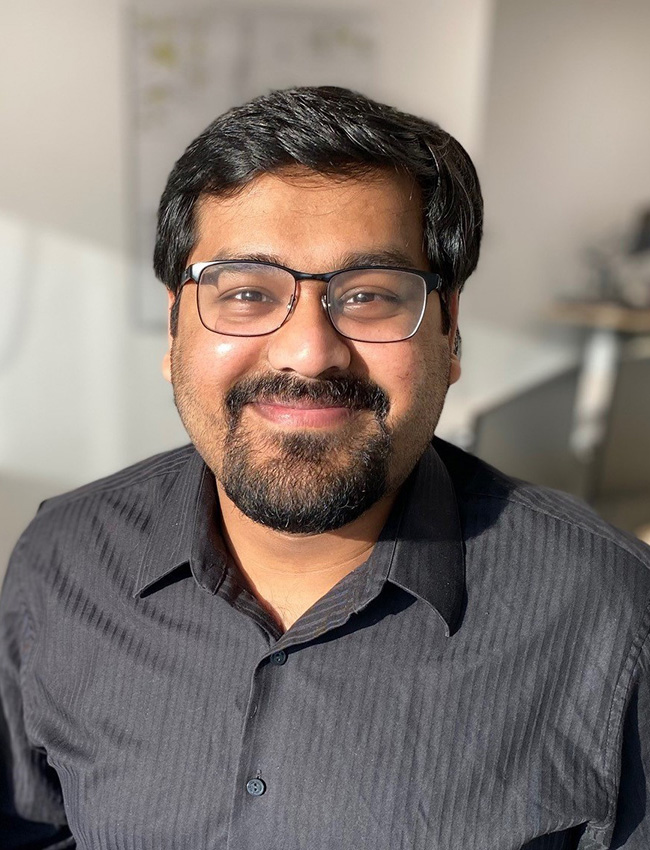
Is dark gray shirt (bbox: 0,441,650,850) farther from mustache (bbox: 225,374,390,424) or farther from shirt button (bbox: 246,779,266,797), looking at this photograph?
mustache (bbox: 225,374,390,424)

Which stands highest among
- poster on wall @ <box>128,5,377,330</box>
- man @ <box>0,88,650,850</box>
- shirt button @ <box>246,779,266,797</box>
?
poster on wall @ <box>128,5,377,330</box>

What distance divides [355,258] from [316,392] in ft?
0.55

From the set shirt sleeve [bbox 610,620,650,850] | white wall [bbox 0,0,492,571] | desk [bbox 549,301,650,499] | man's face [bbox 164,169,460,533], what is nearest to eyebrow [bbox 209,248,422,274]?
man's face [bbox 164,169,460,533]

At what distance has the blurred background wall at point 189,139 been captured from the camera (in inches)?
88.9

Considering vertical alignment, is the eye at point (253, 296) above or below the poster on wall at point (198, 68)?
below

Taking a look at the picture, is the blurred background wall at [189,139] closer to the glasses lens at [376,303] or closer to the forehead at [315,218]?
the forehead at [315,218]

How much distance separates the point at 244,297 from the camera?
0.96 m

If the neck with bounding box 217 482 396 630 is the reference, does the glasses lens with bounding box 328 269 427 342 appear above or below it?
above

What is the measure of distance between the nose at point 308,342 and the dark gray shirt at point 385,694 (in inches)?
9.4

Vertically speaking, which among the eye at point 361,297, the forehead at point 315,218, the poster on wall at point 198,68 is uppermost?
the poster on wall at point 198,68

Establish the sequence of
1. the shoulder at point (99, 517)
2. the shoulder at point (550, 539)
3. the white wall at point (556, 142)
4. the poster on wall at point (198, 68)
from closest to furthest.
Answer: the shoulder at point (550, 539), the shoulder at point (99, 517), the poster on wall at point (198, 68), the white wall at point (556, 142)

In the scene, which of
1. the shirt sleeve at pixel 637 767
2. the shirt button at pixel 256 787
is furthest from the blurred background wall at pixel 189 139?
the shirt sleeve at pixel 637 767

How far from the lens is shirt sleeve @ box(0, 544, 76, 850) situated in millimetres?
1177

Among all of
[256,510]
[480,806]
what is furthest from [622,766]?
[256,510]
